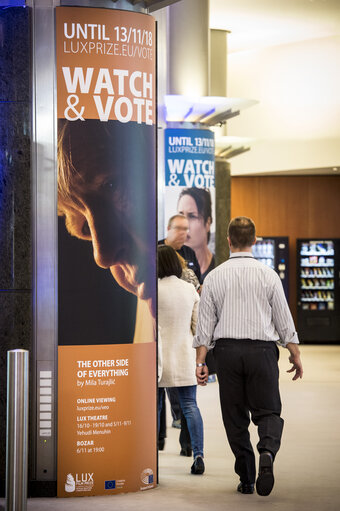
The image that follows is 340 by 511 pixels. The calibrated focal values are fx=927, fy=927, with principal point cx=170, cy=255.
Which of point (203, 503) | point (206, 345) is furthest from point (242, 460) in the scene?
point (206, 345)

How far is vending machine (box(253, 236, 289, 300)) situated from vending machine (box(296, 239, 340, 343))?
0.26 metres

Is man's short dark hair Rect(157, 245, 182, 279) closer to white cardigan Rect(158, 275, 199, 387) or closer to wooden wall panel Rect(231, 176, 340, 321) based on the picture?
white cardigan Rect(158, 275, 199, 387)

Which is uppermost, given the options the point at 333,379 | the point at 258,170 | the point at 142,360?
the point at 258,170

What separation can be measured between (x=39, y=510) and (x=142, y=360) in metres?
1.01

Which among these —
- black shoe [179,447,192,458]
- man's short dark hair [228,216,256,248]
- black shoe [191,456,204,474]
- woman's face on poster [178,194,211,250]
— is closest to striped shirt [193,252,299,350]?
man's short dark hair [228,216,256,248]

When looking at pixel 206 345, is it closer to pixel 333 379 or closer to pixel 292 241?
pixel 333 379

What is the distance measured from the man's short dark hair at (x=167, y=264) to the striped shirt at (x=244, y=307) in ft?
3.41

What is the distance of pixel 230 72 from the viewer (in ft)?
53.5

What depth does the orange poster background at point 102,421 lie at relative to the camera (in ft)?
16.9

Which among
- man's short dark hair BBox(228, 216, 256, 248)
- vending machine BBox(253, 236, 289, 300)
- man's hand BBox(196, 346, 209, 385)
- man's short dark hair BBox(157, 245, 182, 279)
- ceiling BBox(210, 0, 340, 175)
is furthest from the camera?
vending machine BBox(253, 236, 289, 300)

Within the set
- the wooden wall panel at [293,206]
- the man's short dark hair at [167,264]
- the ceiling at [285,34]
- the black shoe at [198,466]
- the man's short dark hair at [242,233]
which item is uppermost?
the ceiling at [285,34]

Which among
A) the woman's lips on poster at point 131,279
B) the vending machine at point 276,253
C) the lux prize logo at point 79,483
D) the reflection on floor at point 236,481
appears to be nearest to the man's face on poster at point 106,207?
the woman's lips on poster at point 131,279

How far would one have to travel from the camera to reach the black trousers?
515cm

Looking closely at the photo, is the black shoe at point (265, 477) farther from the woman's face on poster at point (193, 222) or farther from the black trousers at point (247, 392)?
the woman's face on poster at point (193, 222)
